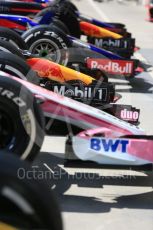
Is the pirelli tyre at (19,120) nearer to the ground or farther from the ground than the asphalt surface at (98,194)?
farther from the ground

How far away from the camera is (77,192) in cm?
431

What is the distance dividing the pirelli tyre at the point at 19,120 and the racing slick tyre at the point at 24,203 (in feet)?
3.94

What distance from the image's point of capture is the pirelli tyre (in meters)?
3.92

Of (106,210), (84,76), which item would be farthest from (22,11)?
(106,210)

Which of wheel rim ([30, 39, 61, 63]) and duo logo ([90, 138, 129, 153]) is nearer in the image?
duo logo ([90, 138, 129, 153])

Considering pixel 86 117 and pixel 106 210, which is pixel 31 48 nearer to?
pixel 86 117

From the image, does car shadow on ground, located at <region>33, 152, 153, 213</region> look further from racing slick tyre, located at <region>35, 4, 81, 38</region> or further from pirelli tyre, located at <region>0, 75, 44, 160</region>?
racing slick tyre, located at <region>35, 4, 81, 38</region>

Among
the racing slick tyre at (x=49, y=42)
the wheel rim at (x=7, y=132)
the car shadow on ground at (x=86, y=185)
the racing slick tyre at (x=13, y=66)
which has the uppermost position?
the racing slick tyre at (x=13, y=66)

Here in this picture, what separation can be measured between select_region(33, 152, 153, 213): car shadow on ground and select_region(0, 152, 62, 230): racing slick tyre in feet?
4.25

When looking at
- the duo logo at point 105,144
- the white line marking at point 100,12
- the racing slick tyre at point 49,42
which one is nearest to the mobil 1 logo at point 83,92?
the duo logo at point 105,144

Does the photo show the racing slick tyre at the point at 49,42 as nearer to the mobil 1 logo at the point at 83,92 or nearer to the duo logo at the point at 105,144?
the mobil 1 logo at the point at 83,92

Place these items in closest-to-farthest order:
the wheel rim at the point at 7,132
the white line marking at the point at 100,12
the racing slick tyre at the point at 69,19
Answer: the wheel rim at the point at 7,132
the racing slick tyre at the point at 69,19
the white line marking at the point at 100,12

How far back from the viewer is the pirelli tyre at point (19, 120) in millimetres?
3924

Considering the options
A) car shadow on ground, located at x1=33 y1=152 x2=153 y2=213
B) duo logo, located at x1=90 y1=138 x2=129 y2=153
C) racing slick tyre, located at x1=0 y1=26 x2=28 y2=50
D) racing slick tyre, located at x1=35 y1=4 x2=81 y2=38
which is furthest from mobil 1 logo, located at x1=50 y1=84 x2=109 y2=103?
racing slick tyre, located at x1=35 y1=4 x2=81 y2=38
